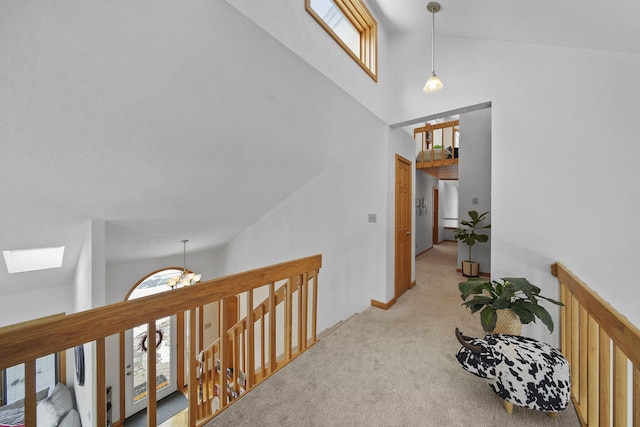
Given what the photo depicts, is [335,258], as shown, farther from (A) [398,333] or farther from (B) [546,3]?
(B) [546,3]

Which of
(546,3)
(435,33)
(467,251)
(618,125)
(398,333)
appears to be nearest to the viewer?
(546,3)

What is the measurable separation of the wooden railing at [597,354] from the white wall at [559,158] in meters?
0.27

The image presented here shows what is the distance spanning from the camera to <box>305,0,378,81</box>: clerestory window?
2350 mm

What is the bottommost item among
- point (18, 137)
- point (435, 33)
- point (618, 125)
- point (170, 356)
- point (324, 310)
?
point (170, 356)

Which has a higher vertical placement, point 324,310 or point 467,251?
point 467,251

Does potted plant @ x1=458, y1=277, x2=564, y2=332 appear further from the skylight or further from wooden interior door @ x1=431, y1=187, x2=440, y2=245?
wooden interior door @ x1=431, y1=187, x2=440, y2=245

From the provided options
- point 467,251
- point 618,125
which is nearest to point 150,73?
point 618,125

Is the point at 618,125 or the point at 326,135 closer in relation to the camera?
the point at 618,125

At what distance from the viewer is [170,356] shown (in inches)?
205

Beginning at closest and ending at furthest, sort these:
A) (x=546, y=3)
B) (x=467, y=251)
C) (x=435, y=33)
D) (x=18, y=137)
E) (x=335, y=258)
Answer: (x=18, y=137) → (x=546, y=3) → (x=435, y=33) → (x=335, y=258) → (x=467, y=251)

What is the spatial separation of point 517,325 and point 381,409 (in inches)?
49.5

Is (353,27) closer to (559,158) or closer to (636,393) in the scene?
(559,158)

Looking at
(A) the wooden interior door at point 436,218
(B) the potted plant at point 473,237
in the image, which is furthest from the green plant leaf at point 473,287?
(A) the wooden interior door at point 436,218

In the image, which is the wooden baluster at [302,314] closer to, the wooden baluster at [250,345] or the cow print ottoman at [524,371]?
the wooden baluster at [250,345]
